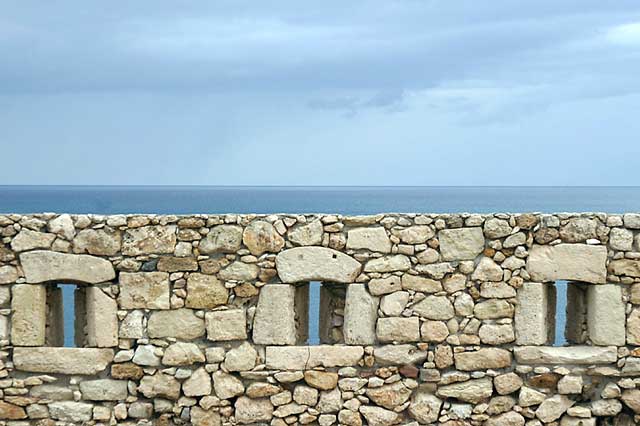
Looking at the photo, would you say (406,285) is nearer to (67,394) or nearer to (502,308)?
(502,308)

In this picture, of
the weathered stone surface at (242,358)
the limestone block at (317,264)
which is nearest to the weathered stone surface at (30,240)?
the weathered stone surface at (242,358)

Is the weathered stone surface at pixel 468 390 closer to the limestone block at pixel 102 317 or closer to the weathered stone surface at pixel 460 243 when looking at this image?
the weathered stone surface at pixel 460 243

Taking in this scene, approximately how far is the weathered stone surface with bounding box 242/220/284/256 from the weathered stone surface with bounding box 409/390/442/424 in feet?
7.33

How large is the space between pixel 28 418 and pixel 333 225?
13.1 ft

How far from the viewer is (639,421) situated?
1023cm

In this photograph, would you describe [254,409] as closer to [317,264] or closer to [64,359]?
[317,264]

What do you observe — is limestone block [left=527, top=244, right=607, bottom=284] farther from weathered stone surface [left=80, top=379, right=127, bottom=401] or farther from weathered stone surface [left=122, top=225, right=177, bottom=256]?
weathered stone surface [left=80, top=379, right=127, bottom=401]

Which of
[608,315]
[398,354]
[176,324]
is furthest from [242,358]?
[608,315]

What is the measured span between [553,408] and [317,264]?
303 cm

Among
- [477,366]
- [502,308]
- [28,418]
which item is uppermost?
[502,308]

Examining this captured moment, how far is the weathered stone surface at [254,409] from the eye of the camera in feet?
33.4

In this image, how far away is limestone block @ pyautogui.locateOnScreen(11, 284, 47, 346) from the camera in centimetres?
1016

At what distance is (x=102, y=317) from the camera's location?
10.1 metres

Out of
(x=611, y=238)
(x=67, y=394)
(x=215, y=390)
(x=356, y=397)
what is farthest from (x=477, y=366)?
(x=67, y=394)
